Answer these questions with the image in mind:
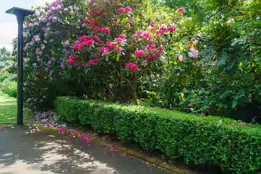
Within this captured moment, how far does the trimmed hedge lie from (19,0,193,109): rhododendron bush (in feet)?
4.85

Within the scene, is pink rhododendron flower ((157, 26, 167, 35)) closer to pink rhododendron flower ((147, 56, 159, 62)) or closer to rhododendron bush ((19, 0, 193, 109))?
rhododendron bush ((19, 0, 193, 109))

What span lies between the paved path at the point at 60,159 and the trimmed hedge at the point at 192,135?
1.58 feet

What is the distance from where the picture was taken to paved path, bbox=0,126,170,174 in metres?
4.31

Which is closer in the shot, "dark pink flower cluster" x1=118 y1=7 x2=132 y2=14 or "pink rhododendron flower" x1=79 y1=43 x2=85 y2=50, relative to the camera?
"pink rhododendron flower" x1=79 y1=43 x2=85 y2=50

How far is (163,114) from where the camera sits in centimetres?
474

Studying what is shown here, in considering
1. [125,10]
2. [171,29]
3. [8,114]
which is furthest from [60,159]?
[8,114]

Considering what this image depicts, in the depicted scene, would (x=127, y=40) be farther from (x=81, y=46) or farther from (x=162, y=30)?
(x=81, y=46)

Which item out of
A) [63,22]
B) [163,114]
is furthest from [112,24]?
[163,114]

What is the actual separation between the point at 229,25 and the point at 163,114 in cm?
185

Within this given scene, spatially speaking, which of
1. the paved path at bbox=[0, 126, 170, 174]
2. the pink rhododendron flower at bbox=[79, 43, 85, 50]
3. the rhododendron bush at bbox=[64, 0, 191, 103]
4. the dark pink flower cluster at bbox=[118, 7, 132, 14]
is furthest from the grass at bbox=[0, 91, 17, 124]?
the dark pink flower cluster at bbox=[118, 7, 132, 14]

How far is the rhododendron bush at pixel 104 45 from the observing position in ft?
22.1

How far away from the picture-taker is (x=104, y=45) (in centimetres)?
687

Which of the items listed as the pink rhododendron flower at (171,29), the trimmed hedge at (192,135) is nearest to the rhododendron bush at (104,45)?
the pink rhododendron flower at (171,29)

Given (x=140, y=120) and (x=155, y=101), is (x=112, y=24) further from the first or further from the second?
(x=140, y=120)
